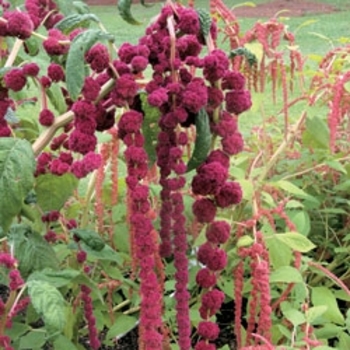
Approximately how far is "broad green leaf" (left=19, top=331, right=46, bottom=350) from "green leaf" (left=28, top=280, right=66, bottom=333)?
37cm

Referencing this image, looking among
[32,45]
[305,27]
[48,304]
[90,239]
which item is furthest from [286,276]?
[305,27]

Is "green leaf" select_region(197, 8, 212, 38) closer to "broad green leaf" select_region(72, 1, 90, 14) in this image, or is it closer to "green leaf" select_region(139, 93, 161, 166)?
"green leaf" select_region(139, 93, 161, 166)

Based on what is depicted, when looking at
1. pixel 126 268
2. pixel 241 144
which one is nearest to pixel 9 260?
pixel 241 144

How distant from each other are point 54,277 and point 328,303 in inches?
24.0

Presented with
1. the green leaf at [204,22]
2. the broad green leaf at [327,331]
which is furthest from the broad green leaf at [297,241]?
the green leaf at [204,22]

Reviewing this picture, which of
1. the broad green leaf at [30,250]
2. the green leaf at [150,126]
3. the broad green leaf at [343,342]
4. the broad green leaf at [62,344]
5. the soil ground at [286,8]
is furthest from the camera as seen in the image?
the soil ground at [286,8]

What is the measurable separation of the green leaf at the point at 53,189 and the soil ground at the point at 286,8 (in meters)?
10.1

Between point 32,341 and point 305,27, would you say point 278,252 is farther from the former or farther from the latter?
point 305,27

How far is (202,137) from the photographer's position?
876 millimetres

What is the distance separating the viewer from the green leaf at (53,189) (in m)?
1.09

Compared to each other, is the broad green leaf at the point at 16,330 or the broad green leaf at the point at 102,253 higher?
the broad green leaf at the point at 102,253

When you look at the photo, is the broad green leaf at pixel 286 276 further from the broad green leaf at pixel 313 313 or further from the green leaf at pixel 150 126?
the green leaf at pixel 150 126

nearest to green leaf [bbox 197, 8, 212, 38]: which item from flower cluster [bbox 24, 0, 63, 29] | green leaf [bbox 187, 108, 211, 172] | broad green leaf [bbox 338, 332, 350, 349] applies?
green leaf [bbox 187, 108, 211, 172]

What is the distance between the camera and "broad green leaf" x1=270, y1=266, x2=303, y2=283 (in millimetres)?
1265
